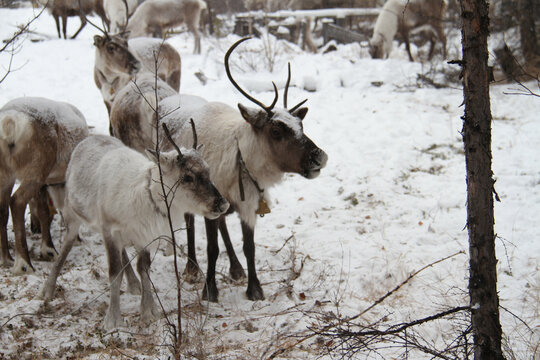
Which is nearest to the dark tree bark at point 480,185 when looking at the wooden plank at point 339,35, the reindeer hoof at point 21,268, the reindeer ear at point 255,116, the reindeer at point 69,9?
the reindeer ear at point 255,116

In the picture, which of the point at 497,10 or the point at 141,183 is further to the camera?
the point at 497,10

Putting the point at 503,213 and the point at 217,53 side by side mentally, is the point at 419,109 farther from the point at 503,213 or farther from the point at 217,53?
the point at 217,53

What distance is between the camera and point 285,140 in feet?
13.3

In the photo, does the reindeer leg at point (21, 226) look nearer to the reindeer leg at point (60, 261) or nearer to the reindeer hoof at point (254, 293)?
the reindeer leg at point (60, 261)

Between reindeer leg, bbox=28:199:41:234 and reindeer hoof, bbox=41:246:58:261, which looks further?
reindeer leg, bbox=28:199:41:234

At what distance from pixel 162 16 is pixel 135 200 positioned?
10.7 m

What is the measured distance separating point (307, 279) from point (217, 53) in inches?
361

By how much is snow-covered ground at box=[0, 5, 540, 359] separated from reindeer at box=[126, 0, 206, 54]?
3.39 metres

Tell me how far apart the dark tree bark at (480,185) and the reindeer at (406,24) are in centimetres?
952

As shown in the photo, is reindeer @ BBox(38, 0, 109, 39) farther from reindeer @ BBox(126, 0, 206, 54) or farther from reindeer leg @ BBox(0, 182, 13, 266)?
reindeer leg @ BBox(0, 182, 13, 266)

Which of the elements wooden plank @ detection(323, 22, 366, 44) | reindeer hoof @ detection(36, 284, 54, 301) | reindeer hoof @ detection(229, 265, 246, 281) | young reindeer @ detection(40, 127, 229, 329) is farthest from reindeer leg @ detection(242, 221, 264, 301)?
wooden plank @ detection(323, 22, 366, 44)

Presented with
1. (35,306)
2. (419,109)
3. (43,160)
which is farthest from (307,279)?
(419,109)

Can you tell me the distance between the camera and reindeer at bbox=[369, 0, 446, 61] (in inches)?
457

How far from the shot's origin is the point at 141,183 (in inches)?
149
